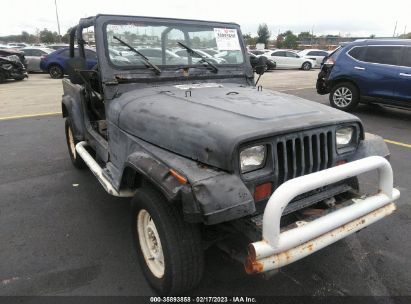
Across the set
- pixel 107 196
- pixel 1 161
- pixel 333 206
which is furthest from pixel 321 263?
pixel 1 161

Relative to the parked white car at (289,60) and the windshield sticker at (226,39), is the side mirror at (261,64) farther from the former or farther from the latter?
the parked white car at (289,60)

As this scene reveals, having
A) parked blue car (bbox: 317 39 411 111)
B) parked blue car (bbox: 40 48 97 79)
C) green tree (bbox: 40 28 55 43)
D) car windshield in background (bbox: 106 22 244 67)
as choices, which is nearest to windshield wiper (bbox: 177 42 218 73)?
car windshield in background (bbox: 106 22 244 67)

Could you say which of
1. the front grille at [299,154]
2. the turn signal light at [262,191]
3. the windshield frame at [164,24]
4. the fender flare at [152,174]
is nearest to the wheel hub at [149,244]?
the fender flare at [152,174]

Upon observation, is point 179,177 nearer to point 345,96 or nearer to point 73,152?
point 73,152

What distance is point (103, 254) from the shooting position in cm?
312

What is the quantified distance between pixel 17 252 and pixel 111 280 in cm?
98

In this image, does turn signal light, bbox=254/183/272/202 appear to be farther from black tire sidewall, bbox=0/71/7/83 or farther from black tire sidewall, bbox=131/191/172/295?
black tire sidewall, bbox=0/71/7/83

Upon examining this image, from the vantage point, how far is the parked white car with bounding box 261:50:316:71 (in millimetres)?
25609

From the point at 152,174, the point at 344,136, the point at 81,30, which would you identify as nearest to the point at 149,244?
the point at 152,174

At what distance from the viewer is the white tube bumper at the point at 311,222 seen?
1.97m

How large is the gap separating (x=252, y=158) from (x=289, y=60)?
24771 mm

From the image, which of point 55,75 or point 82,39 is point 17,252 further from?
point 55,75

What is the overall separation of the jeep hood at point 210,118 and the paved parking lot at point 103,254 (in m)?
1.09

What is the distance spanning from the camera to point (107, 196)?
424cm
